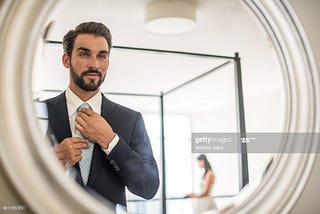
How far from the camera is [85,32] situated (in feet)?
2.82

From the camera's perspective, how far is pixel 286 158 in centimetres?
97

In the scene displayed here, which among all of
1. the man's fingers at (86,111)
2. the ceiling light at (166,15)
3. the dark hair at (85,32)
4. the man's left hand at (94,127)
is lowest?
the man's left hand at (94,127)

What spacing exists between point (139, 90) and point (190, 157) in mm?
229

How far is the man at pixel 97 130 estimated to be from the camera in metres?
0.81

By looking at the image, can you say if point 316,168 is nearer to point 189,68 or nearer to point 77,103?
point 189,68

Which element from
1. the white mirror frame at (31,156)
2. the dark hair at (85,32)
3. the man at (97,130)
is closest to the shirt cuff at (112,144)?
the man at (97,130)

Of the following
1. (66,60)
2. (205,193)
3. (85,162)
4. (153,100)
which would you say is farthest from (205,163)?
(66,60)

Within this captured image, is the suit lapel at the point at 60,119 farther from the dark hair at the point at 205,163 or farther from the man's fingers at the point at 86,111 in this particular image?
the dark hair at the point at 205,163

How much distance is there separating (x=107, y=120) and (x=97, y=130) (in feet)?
0.12

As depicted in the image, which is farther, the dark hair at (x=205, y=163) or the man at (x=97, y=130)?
the dark hair at (x=205, y=163)

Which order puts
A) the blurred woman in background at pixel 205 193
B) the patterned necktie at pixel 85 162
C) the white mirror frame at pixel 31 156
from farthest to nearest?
1. the blurred woman in background at pixel 205 193
2. the patterned necktie at pixel 85 162
3. the white mirror frame at pixel 31 156

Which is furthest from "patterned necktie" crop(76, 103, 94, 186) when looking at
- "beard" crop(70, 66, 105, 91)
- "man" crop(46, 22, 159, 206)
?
"beard" crop(70, 66, 105, 91)

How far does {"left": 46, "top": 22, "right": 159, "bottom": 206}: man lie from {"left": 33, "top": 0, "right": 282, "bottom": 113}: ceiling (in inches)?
1.0

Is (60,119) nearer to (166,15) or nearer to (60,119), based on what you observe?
(60,119)
